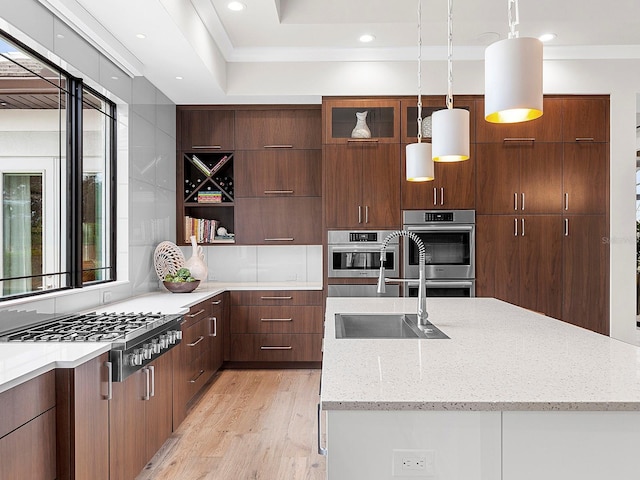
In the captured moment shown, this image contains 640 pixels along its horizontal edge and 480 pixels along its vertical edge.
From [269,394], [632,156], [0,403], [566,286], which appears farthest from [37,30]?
[632,156]

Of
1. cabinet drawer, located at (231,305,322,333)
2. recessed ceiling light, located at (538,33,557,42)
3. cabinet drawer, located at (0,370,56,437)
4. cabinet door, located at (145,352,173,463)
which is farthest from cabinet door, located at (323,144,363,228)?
cabinet drawer, located at (0,370,56,437)

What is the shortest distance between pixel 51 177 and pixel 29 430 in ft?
5.87

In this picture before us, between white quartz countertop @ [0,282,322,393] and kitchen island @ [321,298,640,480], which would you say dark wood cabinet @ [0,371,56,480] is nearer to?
white quartz countertop @ [0,282,322,393]

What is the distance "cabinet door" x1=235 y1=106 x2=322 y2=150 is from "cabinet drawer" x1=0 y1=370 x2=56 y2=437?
11.1ft

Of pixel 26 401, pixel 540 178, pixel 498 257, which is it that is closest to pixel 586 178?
pixel 540 178

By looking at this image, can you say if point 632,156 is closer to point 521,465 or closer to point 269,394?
point 269,394

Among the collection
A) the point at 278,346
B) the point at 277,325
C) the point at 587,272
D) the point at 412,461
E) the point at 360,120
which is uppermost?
the point at 360,120

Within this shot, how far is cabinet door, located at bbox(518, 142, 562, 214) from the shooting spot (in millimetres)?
4359

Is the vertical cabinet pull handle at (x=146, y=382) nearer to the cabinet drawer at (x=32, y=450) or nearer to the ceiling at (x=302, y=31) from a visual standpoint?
the cabinet drawer at (x=32, y=450)

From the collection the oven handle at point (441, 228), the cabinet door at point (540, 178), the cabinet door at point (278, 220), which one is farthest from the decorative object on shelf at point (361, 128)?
the cabinet door at point (540, 178)

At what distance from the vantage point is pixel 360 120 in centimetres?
441

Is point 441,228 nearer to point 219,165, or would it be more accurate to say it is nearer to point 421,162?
point 421,162

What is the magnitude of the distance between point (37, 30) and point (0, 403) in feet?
6.53

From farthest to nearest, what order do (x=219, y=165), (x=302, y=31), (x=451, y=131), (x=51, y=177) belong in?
1. (x=219, y=165)
2. (x=302, y=31)
3. (x=51, y=177)
4. (x=451, y=131)
